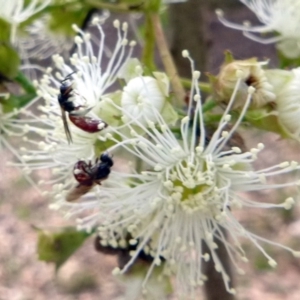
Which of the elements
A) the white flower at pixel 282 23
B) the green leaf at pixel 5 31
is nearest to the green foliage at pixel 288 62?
the white flower at pixel 282 23

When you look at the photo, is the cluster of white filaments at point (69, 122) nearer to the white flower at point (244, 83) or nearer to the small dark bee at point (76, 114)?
the small dark bee at point (76, 114)

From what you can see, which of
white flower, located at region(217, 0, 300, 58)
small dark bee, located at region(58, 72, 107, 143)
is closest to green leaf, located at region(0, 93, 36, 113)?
small dark bee, located at region(58, 72, 107, 143)

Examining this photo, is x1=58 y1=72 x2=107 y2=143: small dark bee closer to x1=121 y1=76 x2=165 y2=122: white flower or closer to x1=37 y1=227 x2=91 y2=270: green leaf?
x1=121 y1=76 x2=165 y2=122: white flower

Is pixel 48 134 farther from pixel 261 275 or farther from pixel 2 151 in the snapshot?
pixel 261 275

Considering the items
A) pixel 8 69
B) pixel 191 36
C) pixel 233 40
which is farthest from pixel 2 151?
pixel 233 40

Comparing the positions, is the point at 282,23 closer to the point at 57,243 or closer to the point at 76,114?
the point at 76,114
